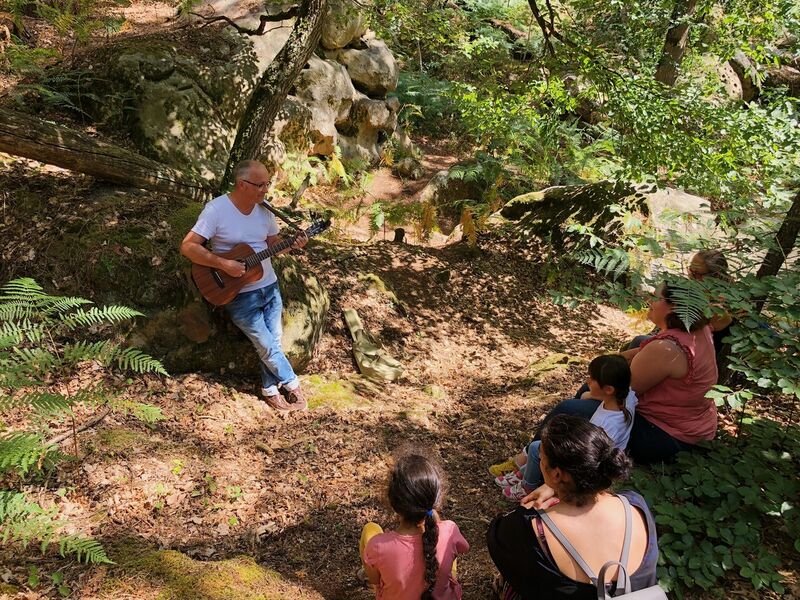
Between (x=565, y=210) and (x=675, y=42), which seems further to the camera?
(x=675, y=42)

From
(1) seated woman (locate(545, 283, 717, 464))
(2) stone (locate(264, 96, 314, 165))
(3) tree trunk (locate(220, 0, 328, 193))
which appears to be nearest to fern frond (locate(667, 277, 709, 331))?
(1) seated woman (locate(545, 283, 717, 464))

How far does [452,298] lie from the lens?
761 cm

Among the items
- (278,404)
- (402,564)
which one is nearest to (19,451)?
(402,564)

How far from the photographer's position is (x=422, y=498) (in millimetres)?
2254

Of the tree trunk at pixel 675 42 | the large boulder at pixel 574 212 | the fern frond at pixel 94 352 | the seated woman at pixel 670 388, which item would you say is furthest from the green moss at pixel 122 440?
the tree trunk at pixel 675 42

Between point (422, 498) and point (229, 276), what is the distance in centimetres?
277

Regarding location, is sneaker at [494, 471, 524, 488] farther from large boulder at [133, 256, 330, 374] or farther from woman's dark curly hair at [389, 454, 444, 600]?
large boulder at [133, 256, 330, 374]

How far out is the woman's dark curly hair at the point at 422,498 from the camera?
2.25m

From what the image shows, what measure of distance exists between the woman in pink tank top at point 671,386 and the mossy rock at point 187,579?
7.78ft

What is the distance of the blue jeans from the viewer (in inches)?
175

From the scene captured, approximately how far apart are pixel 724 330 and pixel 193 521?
4148mm

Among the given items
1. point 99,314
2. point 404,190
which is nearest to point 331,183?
point 404,190

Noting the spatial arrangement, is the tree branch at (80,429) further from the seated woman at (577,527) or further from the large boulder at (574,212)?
the large boulder at (574,212)

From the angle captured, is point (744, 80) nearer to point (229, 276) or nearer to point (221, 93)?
point (221, 93)
